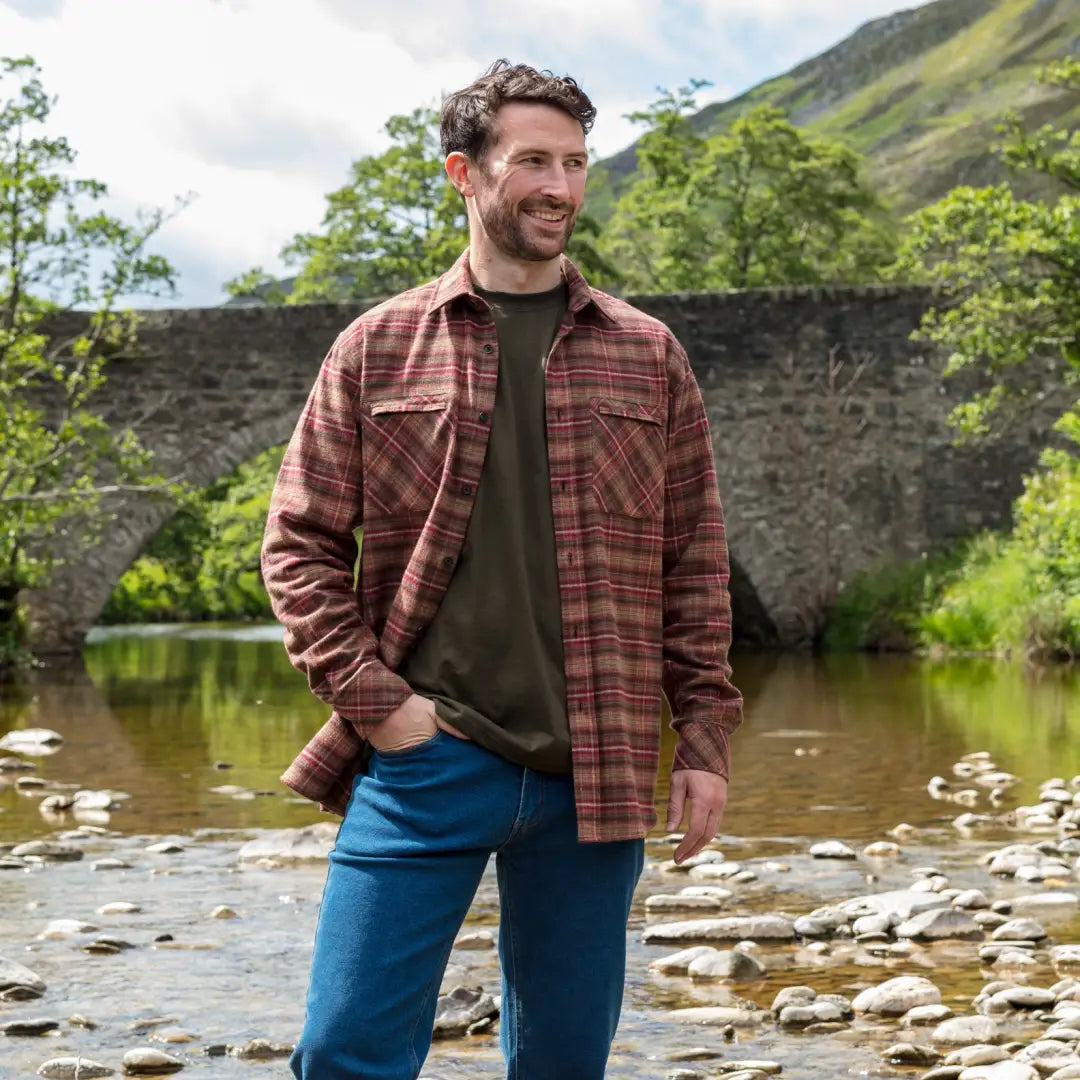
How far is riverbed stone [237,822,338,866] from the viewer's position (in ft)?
19.9

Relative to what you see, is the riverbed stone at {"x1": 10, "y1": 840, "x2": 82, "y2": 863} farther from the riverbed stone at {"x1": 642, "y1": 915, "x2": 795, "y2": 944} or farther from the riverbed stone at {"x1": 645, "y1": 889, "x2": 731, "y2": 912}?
the riverbed stone at {"x1": 642, "y1": 915, "x2": 795, "y2": 944}

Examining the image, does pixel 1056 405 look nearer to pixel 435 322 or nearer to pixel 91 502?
pixel 91 502

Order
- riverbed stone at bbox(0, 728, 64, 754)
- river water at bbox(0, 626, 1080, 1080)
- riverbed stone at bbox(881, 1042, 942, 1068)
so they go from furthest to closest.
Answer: riverbed stone at bbox(0, 728, 64, 754)
river water at bbox(0, 626, 1080, 1080)
riverbed stone at bbox(881, 1042, 942, 1068)

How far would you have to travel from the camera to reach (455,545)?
Result: 236 centimetres

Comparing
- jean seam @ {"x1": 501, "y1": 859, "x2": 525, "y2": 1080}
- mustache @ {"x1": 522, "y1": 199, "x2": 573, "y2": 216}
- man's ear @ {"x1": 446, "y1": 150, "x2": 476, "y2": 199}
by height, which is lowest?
jean seam @ {"x1": 501, "y1": 859, "x2": 525, "y2": 1080}

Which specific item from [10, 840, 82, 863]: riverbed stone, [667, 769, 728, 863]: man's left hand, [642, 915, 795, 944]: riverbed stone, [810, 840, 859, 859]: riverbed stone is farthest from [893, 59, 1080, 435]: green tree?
[667, 769, 728, 863]: man's left hand

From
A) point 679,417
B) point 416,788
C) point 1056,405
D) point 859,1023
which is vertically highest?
point 1056,405

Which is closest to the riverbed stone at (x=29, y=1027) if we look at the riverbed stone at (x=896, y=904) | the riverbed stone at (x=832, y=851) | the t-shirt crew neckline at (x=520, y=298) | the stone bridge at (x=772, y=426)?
the t-shirt crew neckline at (x=520, y=298)

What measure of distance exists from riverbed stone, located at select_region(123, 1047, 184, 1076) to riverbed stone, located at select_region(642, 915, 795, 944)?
153 cm

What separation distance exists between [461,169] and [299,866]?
384 centimetres

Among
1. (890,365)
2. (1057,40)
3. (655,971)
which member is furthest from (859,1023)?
(1057,40)

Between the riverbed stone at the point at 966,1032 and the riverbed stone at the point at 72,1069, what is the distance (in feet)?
5.21

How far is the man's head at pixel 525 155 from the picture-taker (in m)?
2.43

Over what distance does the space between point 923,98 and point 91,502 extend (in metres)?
114
